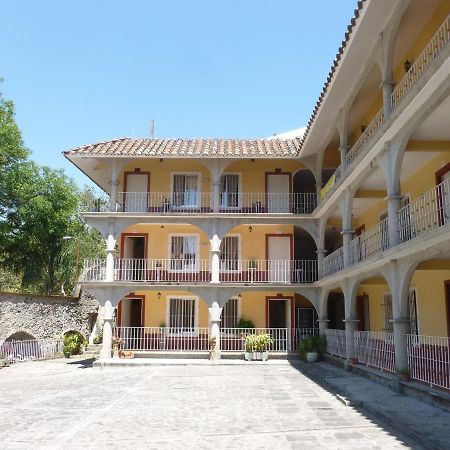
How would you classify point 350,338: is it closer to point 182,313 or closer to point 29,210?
point 182,313

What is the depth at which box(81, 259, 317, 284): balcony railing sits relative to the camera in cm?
2225

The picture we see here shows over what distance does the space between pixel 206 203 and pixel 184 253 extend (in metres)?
2.60

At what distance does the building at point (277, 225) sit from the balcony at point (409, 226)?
0.32ft

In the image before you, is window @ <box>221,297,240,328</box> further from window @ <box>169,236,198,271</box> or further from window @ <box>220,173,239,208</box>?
window @ <box>220,173,239,208</box>

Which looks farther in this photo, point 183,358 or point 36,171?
point 36,171

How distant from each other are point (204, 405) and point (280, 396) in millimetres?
2006

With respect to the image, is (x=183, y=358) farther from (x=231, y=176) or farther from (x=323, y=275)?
(x=231, y=176)

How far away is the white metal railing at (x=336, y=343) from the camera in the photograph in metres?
17.1

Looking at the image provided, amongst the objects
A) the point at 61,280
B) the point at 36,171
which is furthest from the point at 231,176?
the point at 61,280

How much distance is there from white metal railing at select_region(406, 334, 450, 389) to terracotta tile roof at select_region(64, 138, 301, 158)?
38.6 feet

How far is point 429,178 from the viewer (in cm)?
1321

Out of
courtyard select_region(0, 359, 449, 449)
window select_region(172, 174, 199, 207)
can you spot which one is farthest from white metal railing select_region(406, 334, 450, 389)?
window select_region(172, 174, 199, 207)

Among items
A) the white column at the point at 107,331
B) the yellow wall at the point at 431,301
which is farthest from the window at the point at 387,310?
the white column at the point at 107,331

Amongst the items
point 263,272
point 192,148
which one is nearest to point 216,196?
point 192,148
